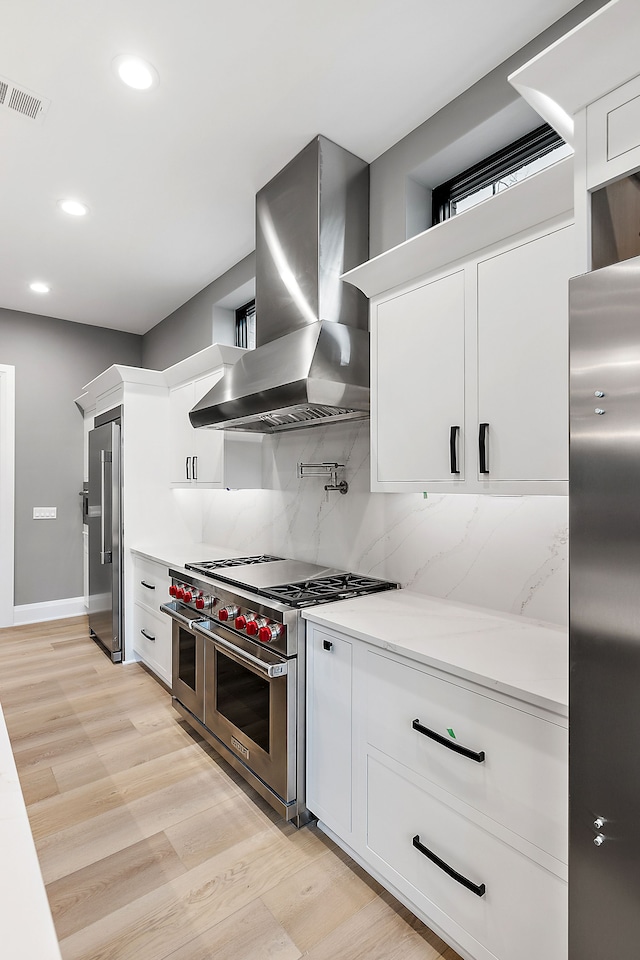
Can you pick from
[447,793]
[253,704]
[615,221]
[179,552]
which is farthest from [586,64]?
[179,552]

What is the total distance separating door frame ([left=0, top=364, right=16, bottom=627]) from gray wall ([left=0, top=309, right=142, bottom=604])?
0.05 m

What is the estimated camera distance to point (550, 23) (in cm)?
179

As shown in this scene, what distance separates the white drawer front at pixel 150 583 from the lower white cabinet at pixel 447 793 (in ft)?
5.74

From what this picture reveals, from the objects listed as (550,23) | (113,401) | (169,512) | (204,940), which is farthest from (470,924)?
(113,401)

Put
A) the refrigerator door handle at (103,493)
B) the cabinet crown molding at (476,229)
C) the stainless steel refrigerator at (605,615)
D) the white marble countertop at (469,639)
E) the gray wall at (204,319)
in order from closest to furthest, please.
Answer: the stainless steel refrigerator at (605,615)
the white marble countertop at (469,639)
the cabinet crown molding at (476,229)
the gray wall at (204,319)
the refrigerator door handle at (103,493)

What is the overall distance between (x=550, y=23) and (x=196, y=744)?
339 cm

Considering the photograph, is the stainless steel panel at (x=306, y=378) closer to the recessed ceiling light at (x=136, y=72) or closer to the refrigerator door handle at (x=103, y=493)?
the recessed ceiling light at (x=136, y=72)

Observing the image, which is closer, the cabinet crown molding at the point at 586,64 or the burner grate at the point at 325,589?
the cabinet crown molding at the point at 586,64

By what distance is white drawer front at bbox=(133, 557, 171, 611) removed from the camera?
11.3ft

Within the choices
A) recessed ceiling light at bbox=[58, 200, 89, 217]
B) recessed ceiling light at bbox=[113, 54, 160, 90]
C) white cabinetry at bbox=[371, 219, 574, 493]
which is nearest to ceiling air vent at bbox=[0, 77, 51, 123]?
recessed ceiling light at bbox=[113, 54, 160, 90]

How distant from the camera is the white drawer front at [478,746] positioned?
125cm

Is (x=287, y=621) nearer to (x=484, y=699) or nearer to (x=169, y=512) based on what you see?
(x=484, y=699)

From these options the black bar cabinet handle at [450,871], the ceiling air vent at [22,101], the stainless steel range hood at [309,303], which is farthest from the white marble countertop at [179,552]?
the ceiling air vent at [22,101]

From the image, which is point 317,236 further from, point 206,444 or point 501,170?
point 206,444
